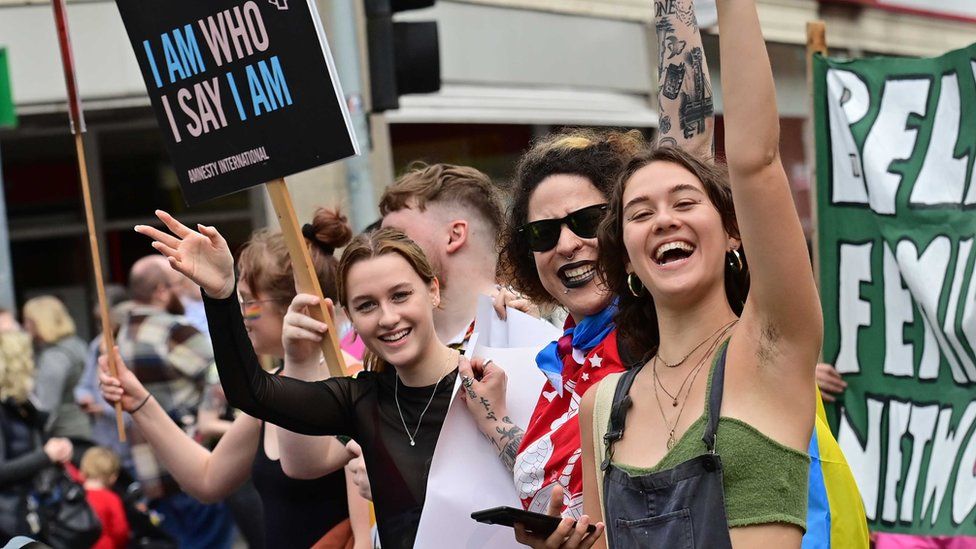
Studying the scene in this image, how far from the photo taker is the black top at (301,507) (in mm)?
4492

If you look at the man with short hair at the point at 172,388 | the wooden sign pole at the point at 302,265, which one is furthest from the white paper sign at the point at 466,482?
the man with short hair at the point at 172,388

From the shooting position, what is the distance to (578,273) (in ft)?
12.1

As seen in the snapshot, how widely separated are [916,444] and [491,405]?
2517 mm

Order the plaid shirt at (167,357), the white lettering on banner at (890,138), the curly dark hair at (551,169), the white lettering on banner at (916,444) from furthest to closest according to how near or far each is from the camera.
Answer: the plaid shirt at (167,357) < the white lettering on banner at (890,138) < the white lettering on banner at (916,444) < the curly dark hair at (551,169)

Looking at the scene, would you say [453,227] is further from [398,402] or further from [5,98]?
[5,98]

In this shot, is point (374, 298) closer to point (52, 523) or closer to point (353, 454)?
point (353, 454)

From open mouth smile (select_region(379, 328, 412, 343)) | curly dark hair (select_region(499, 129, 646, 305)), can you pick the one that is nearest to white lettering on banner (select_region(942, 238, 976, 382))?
curly dark hair (select_region(499, 129, 646, 305))

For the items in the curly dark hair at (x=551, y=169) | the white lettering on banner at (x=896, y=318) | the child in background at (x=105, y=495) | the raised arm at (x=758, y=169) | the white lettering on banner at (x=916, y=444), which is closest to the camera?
the raised arm at (x=758, y=169)

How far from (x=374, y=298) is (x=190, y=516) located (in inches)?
190

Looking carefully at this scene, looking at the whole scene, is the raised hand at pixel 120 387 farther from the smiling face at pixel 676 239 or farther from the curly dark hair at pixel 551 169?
the smiling face at pixel 676 239

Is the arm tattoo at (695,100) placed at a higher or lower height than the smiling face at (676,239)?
higher

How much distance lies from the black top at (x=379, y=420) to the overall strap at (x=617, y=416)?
2.94 feet

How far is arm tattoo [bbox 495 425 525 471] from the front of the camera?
369cm

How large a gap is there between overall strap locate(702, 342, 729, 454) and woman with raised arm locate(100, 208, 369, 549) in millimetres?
1924
